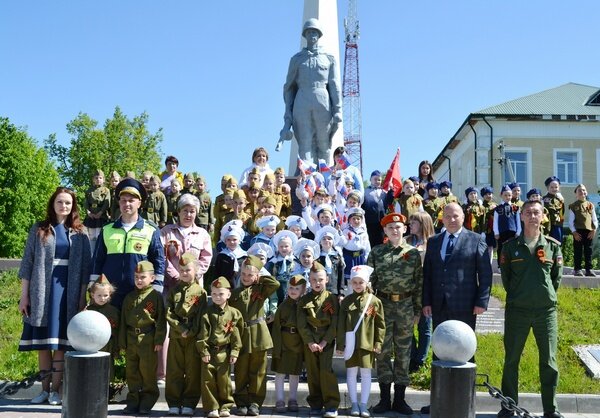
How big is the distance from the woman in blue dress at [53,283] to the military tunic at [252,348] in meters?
1.59

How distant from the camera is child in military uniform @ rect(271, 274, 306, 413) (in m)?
6.86

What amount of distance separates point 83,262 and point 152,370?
1.32 metres

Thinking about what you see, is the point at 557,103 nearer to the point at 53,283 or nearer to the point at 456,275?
the point at 456,275

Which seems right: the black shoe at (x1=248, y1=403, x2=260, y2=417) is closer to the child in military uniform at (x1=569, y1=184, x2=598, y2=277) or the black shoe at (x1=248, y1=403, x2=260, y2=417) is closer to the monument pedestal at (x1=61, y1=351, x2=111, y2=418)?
the monument pedestal at (x1=61, y1=351, x2=111, y2=418)

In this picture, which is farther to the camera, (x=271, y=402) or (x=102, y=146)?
(x=102, y=146)

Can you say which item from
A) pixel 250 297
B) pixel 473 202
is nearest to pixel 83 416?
pixel 250 297

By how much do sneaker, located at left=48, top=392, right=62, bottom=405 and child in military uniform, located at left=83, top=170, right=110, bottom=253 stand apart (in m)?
5.51

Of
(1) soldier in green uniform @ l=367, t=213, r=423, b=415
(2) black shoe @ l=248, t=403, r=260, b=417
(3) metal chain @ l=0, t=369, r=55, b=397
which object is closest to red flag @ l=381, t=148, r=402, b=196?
(1) soldier in green uniform @ l=367, t=213, r=423, b=415

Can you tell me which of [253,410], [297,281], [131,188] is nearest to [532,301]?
[297,281]

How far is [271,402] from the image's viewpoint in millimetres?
7156

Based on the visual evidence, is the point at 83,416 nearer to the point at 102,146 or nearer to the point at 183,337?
the point at 183,337

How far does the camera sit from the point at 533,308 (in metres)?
6.69

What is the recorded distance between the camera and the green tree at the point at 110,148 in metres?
41.8

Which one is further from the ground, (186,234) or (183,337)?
(186,234)
